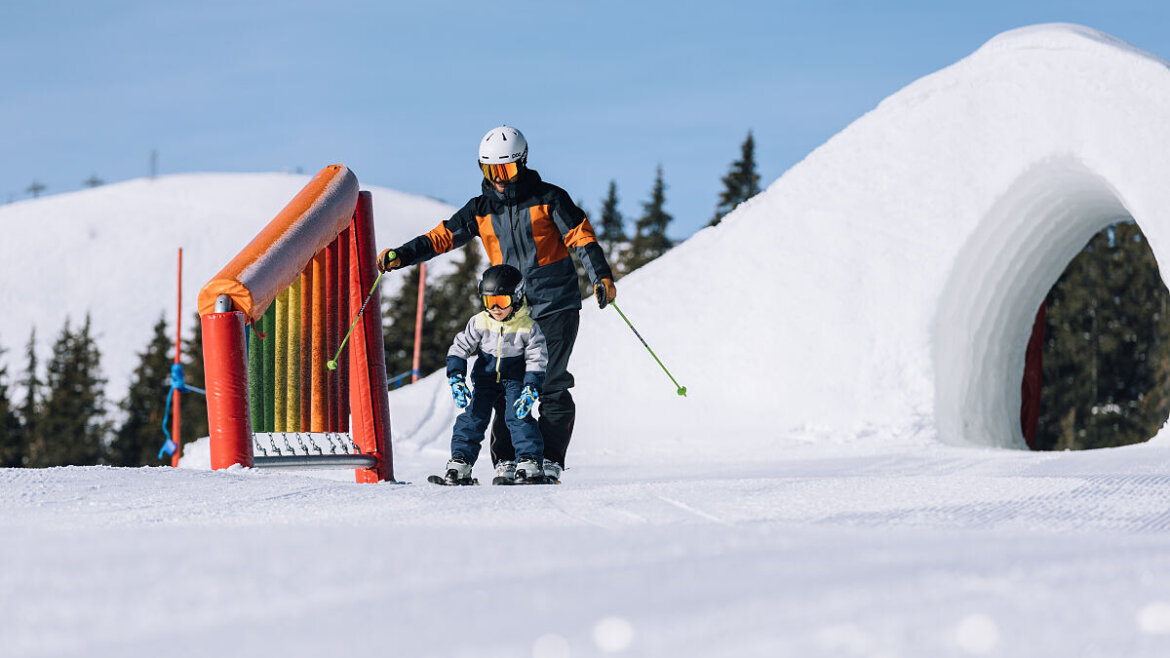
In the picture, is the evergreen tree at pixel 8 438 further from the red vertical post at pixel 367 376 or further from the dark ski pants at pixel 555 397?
the dark ski pants at pixel 555 397

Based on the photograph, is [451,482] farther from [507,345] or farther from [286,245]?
[286,245]

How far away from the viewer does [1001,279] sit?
10.2 m

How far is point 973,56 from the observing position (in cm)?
1108

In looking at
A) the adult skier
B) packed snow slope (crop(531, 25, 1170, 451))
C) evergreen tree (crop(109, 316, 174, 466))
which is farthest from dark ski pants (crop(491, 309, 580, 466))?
evergreen tree (crop(109, 316, 174, 466))

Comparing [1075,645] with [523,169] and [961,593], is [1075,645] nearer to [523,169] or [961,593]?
[961,593]

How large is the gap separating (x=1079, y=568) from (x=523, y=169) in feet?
11.5

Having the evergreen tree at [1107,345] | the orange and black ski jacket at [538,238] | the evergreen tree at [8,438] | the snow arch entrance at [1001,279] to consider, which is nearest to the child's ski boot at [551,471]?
the orange and black ski jacket at [538,238]

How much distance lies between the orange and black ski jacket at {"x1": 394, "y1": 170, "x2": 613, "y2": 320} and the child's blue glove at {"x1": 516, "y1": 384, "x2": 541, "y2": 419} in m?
0.47

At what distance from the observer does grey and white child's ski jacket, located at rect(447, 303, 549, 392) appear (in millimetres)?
5043

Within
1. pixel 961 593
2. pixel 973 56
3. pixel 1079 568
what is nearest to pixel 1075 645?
pixel 961 593

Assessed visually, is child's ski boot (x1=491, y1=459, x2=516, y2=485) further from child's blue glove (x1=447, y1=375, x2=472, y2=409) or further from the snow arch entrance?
the snow arch entrance

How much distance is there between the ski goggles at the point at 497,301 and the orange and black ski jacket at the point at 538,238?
11.8 inches

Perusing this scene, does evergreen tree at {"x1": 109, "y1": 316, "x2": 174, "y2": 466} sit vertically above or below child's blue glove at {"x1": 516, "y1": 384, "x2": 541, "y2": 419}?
above

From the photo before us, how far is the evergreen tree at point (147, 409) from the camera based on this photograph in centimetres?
5031
